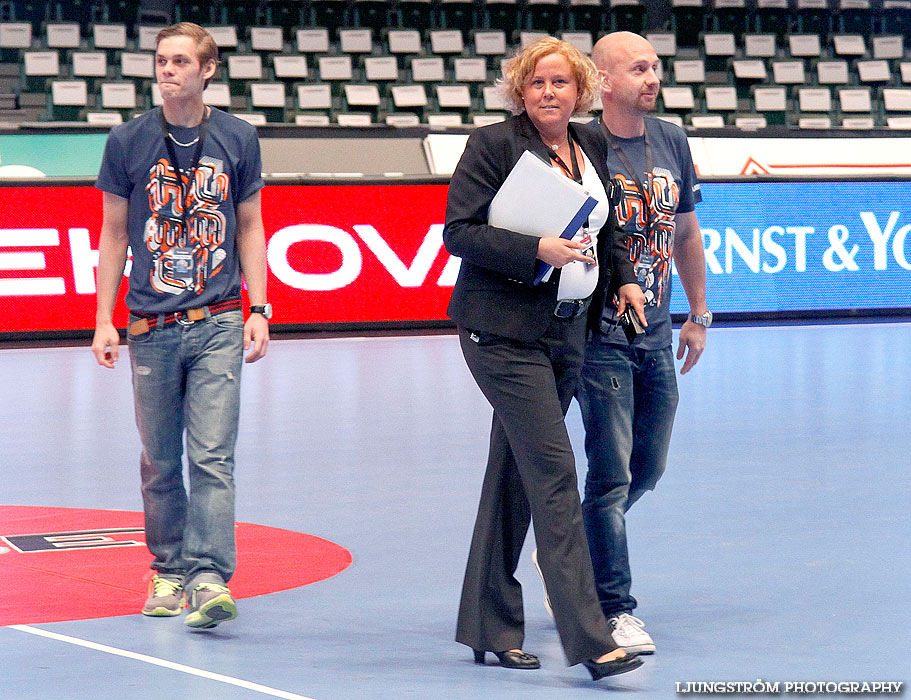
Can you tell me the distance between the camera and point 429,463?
278 inches

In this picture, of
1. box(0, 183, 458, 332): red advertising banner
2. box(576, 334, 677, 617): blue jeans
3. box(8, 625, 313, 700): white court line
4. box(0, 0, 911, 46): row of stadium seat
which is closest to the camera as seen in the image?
box(8, 625, 313, 700): white court line

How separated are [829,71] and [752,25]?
5.74 ft

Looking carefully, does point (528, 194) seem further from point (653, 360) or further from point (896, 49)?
point (896, 49)

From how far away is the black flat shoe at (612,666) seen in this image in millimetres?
3619

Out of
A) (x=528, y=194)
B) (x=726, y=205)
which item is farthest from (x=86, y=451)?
(x=726, y=205)

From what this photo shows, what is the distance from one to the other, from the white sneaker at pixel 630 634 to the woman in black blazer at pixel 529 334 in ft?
0.90

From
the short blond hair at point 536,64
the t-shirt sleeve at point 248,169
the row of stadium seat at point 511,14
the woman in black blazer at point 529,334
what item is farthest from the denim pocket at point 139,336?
the row of stadium seat at point 511,14

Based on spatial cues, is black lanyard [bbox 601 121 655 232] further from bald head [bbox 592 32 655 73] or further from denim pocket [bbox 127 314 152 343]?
denim pocket [bbox 127 314 152 343]

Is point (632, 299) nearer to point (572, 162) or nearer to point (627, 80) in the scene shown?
point (572, 162)

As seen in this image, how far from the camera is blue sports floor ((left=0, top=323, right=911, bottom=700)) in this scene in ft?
12.3

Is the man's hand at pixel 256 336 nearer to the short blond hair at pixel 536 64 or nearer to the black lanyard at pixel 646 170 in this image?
the short blond hair at pixel 536 64

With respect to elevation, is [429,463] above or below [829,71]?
below

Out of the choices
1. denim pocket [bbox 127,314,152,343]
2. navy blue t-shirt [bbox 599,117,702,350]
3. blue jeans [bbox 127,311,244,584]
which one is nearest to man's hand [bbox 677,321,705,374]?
navy blue t-shirt [bbox 599,117,702,350]

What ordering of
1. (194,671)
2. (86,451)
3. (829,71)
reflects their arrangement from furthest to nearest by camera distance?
(829,71) < (86,451) < (194,671)
